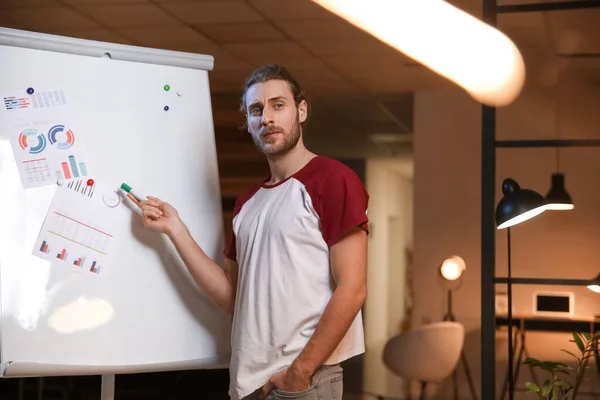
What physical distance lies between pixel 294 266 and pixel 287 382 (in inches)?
10.2

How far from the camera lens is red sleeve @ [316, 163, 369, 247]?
69.1 inches

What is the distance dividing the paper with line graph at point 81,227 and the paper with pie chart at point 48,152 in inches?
1.5

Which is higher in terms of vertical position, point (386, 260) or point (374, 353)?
point (386, 260)

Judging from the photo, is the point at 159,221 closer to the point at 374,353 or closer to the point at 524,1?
the point at 524,1

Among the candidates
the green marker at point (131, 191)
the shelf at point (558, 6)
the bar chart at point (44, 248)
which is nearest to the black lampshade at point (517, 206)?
the shelf at point (558, 6)

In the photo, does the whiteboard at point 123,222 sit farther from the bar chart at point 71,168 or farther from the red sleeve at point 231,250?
the red sleeve at point 231,250

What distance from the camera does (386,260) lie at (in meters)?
12.5

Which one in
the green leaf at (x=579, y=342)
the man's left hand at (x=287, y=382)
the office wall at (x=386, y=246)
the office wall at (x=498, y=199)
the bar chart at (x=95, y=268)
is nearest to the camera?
the man's left hand at (x=287, y=382)

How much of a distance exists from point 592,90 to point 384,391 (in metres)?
3.40

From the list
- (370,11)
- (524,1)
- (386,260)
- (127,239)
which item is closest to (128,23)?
(370,11)

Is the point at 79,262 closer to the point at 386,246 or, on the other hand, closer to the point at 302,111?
the point at 302,111

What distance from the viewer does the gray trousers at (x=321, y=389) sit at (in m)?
1.77

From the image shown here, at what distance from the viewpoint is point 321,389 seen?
1.80m

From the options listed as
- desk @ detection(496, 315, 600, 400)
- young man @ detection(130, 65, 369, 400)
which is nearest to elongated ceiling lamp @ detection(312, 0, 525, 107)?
desk @ detection(496, 315, 600, 400)
